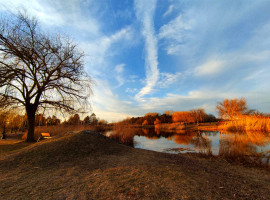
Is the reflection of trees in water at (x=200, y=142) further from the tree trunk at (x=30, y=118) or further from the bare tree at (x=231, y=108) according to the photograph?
the bare tree at (x=231, y=108)

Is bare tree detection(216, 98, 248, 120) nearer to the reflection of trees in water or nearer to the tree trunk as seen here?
the reflection of trees in water

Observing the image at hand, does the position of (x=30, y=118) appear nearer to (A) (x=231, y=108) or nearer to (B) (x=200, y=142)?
(B) (x=200, y=142)

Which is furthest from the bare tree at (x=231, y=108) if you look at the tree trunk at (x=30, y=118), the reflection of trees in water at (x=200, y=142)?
the tree trunk at (x=30, y=118)

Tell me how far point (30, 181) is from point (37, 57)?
960cm

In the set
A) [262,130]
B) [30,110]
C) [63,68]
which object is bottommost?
[262,130]

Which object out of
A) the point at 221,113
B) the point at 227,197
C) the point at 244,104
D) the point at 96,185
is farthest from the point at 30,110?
the point at 244,104

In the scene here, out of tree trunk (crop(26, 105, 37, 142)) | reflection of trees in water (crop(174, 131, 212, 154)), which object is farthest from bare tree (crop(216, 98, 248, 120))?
tree trunk (crop(26, 105, 37, 142))

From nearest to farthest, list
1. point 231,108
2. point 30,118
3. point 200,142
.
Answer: point 200,142
point 30,118
point 231,108

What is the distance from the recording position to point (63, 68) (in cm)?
1087

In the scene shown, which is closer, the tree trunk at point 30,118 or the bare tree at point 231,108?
the tree trunk at point 30,118

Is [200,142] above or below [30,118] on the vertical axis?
below

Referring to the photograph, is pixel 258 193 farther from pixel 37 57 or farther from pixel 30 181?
pixel 37 57

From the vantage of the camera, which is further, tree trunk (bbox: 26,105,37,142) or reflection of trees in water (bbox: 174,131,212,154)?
tree trunk (bbox: 26,105,37,142)

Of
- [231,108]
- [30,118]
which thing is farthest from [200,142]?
[231,108]
